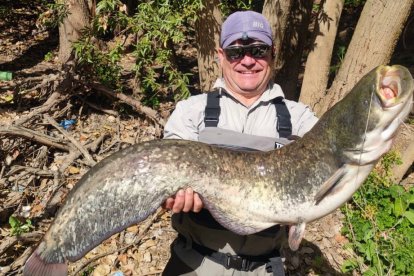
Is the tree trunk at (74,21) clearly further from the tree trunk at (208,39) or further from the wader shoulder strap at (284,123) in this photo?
the wader shoulder strap at (284,123)

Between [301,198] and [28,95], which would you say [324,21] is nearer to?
[301,198]

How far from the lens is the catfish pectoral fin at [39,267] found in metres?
2.56

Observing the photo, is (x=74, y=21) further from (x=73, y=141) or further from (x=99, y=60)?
(x=73, y=141)

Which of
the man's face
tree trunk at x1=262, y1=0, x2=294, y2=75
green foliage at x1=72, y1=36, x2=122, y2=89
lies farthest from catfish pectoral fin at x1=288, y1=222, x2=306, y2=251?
green foliage at x1=72, y1=36, x2=122, y2=89

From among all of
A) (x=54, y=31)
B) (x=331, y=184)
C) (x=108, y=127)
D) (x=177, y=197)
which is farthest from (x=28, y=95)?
(x=331, y=184)

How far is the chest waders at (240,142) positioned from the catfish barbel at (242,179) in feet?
0.78

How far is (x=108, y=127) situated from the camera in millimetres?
6473

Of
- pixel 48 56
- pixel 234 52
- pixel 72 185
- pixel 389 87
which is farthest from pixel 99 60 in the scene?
pixel 389 87

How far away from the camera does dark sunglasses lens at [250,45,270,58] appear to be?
3.15m

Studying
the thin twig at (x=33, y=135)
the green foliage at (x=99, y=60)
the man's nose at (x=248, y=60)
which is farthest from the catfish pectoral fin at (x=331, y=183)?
the thin twig at (x=33, y=135)

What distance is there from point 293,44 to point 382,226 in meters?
2.55

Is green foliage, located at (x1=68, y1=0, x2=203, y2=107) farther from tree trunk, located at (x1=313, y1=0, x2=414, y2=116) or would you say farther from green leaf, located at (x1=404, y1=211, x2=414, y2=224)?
green leaf, located at (x1=404, y1=211, x2=414, y2=224)

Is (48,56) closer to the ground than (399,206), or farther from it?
farther from it

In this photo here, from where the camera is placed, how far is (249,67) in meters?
3.17
